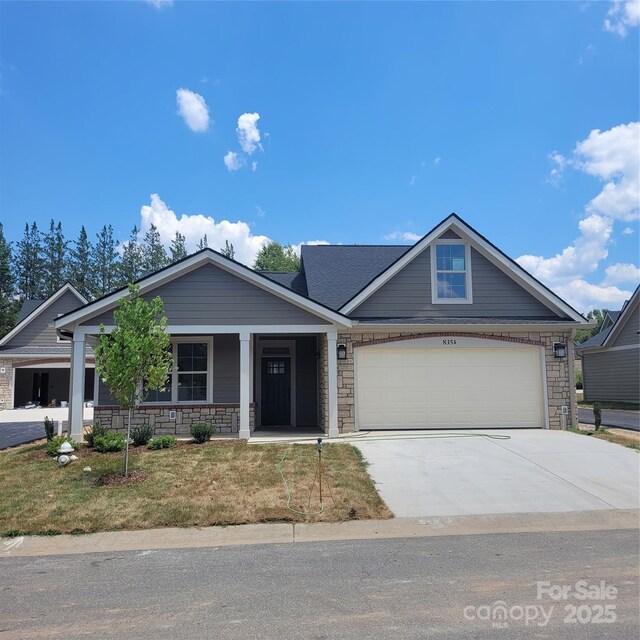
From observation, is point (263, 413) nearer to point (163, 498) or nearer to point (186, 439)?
point (186, 439)

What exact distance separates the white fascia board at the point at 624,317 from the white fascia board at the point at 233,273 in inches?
652

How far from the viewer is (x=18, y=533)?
627 cm

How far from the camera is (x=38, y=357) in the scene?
81.6 feet

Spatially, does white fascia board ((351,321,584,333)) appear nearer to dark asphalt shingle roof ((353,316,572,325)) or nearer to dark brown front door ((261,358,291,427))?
dark asphalt shingle roof ((353,316,572,325))

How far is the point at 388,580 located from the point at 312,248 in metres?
14.7

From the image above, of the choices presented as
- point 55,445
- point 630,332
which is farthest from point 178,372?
point 630,332

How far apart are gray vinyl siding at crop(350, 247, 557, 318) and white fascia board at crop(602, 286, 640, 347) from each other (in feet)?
37.6

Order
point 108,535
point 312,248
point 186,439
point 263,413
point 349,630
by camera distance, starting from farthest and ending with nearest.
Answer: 1. point 312,248
2. point 263,413
3. point 186,439
4. point 108,535
5. point 349,630

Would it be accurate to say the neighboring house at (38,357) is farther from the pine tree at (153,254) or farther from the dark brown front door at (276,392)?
the pine tree at (153,254)

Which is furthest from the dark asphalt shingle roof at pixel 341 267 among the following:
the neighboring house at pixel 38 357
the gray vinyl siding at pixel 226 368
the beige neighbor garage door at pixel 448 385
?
the neighboring house at pixel 38 357

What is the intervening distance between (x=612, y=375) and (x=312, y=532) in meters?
24.0

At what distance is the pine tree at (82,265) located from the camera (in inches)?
2114

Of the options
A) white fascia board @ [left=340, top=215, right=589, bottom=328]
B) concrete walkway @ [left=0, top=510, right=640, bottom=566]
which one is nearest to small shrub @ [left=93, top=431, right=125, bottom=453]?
concrete walkway @ [left=0, top=510, right=640, bottom=566]

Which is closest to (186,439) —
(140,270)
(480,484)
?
(480,484)
